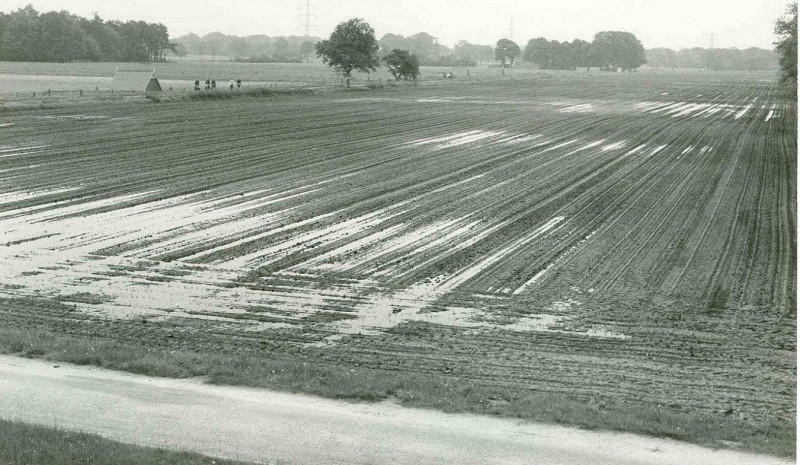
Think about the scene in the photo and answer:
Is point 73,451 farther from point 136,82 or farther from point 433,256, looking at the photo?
point 136,82

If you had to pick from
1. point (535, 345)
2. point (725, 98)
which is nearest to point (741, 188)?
point (535, 345)

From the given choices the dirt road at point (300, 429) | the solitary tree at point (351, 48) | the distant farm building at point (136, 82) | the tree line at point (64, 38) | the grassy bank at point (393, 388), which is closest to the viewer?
the dirt road at point (300, 429)

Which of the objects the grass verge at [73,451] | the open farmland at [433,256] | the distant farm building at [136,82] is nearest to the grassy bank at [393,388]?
the open farmland at [433,256]

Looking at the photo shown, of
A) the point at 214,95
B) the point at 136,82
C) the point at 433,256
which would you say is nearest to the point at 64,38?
the point at 136,82

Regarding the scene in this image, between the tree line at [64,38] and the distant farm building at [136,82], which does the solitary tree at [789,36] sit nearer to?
the distant farm building at [136,82]

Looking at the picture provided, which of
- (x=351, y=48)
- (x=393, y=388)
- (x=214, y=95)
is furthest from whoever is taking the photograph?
(x=351, y=48)

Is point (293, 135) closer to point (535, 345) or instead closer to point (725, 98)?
point (535, 345)

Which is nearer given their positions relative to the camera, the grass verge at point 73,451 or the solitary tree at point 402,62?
the grass verge at point 73,451

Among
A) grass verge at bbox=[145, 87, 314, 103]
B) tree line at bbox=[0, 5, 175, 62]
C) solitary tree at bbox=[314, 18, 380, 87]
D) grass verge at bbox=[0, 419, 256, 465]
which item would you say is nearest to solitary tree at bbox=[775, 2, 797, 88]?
grass verge at bbox=[145, 87, 314, 103]
